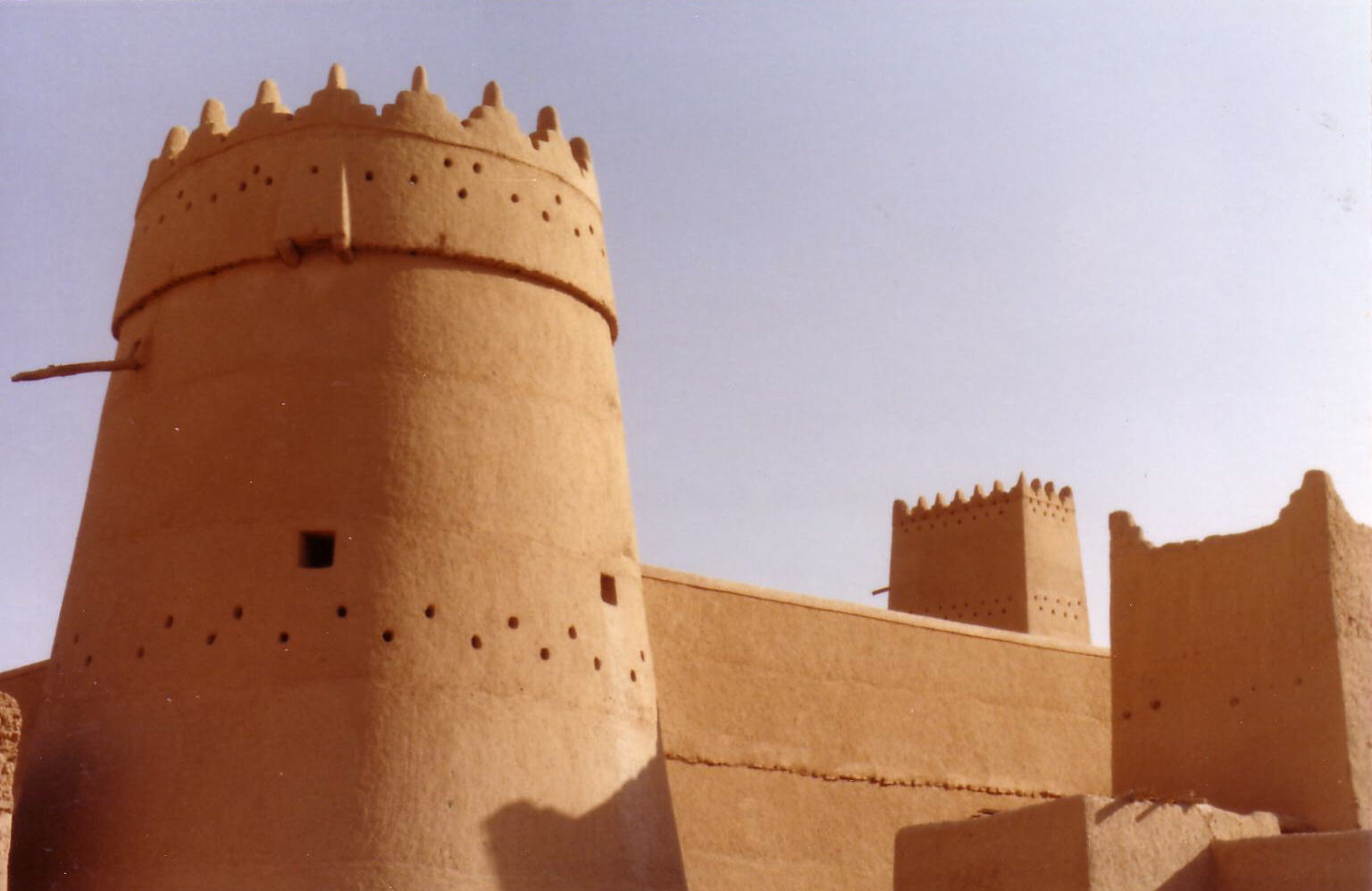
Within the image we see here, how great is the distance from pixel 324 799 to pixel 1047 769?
768cm

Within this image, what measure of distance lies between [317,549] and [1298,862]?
5.70 metres

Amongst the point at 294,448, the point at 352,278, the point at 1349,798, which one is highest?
the point at 352,278

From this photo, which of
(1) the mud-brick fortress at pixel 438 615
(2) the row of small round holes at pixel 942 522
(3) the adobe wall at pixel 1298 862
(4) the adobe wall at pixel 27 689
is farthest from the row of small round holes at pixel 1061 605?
(4) the adobe wall at pixel 27 689

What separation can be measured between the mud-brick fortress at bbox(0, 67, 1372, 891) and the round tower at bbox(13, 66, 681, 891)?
20 millimetres

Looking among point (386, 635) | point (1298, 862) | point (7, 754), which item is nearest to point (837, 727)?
point (1298, 862)

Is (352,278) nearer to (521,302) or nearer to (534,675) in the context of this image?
(521,302)

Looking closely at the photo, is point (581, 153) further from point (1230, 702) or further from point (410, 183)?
point (1230, 702)

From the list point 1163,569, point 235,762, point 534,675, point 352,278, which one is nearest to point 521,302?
point 352,278

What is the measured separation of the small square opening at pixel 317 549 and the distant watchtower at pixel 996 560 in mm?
10511

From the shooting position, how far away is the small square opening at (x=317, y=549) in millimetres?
9570

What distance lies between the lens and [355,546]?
9.45m

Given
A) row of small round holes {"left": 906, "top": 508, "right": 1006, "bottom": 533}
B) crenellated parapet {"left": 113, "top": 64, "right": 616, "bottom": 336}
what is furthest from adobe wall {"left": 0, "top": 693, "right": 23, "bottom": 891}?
row of small round holes {"left": 906, "top": 508, "right": 1006, "bottom": 533}

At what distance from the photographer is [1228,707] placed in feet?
36.1

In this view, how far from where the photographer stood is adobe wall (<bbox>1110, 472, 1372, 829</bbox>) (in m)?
10.4
